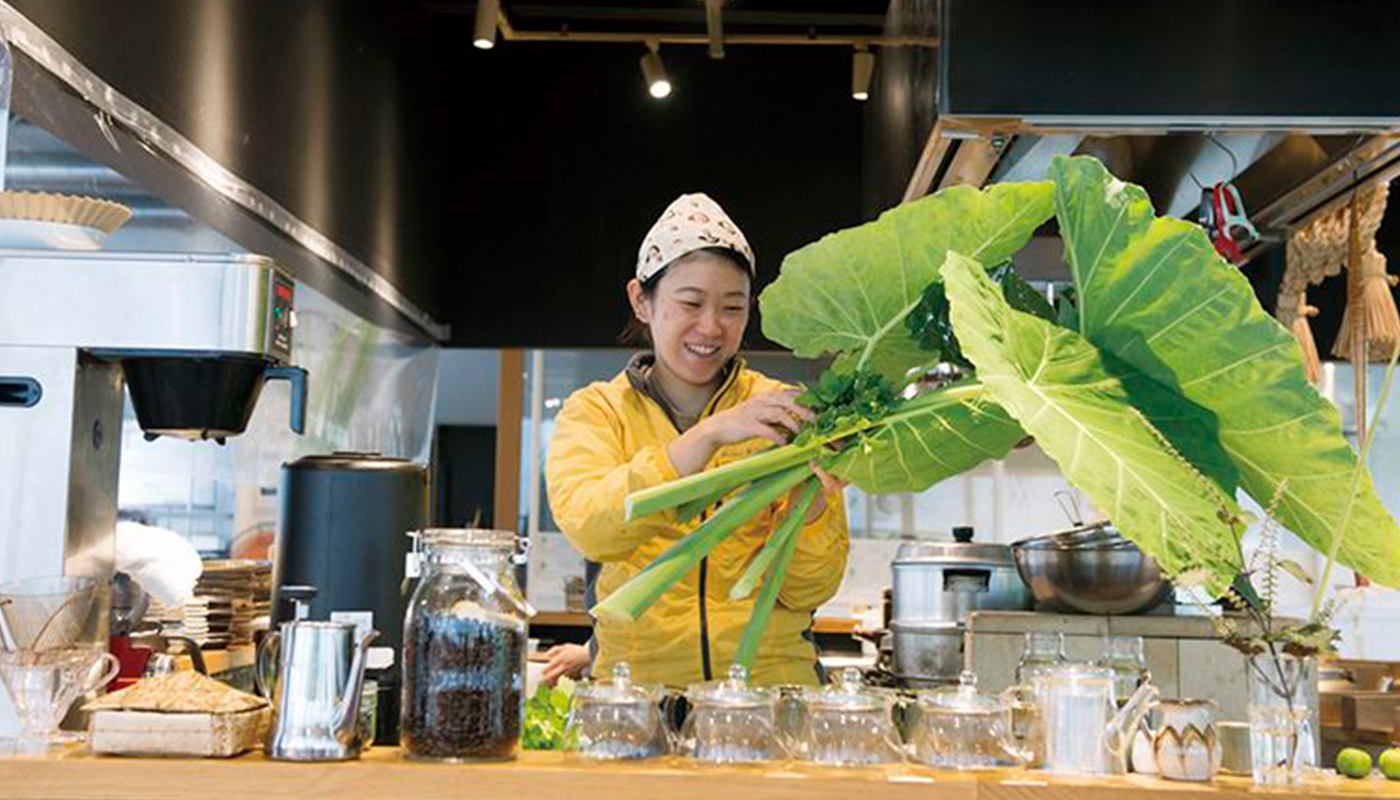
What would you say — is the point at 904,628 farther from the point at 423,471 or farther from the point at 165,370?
the point at 165,370

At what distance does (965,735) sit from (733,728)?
19cm

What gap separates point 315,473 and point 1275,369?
1291 millimetres

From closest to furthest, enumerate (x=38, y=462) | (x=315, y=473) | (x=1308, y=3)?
(x=38, y=462), (x=315, y=473), (x=1308, y=3)

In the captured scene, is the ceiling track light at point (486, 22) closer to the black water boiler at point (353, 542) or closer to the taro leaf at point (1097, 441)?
the black water boiler at point (353, 542)

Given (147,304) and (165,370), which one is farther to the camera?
(165,370)

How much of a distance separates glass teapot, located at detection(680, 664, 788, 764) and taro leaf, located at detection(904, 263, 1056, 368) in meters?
0.37

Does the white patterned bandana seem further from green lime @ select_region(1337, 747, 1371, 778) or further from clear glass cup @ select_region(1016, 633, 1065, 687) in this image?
green lime @ select_region(1337, 747, 1371, 778)

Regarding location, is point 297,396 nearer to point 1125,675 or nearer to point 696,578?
point 696,578

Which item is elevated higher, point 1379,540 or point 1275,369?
point 1275,369

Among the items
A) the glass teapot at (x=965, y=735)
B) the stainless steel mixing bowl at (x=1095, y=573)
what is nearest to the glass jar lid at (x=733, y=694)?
the glass teapot at (x=965, y=735)

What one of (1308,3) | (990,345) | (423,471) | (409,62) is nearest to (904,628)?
(423,471)

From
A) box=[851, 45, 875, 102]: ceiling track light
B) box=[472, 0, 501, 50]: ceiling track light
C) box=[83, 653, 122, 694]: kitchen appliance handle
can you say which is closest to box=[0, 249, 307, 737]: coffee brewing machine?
box=[83, 653, 122, 694]: kitchen appliance handle

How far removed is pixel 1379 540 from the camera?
1.23 m

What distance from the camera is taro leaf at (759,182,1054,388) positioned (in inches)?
51.6
